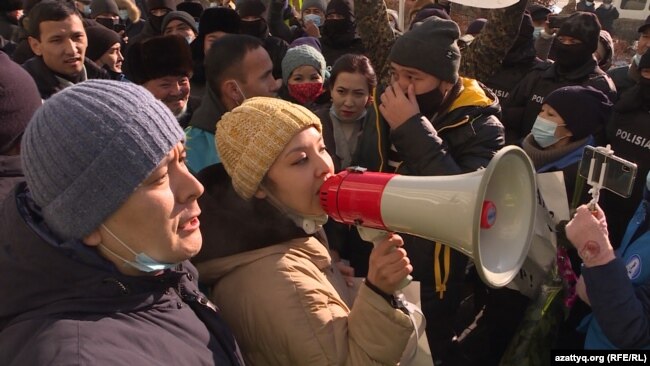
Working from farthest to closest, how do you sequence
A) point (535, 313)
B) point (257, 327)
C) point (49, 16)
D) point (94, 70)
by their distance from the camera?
point (94, 70) < point (49, 16) < point (535, 313) < point (257, 327)

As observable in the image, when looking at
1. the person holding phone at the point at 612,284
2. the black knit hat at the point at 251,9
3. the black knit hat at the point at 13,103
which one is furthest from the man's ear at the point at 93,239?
the black knit hat at the point at 251,9


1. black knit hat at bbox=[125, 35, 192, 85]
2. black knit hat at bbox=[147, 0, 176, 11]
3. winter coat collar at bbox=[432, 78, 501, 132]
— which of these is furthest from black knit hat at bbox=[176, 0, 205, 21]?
winter coat collar at bbox=[432, 78, 501, 132]

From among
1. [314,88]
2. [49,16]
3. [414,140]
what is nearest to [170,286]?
[414,140]

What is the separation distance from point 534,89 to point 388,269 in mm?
3632

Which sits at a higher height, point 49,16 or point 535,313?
point 49,16

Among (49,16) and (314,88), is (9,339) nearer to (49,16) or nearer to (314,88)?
(314,88)

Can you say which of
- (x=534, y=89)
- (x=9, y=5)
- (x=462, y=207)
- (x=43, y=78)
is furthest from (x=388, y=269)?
(x=9, y=5)

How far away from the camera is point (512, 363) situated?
2.67m

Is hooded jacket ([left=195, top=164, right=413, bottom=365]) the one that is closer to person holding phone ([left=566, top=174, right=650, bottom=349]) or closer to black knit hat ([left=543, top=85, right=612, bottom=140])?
person holding phone ([left=566, top=174, right=650, bottom=349])

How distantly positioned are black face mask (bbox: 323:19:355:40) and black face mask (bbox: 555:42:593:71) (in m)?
2.28

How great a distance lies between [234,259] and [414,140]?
1.14 meters

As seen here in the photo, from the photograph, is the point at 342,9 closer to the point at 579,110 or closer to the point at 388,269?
the point at 579,110

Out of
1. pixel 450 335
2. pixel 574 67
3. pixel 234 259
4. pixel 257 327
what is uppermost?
pixel 234 259

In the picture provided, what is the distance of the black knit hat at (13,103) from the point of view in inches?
80.8
